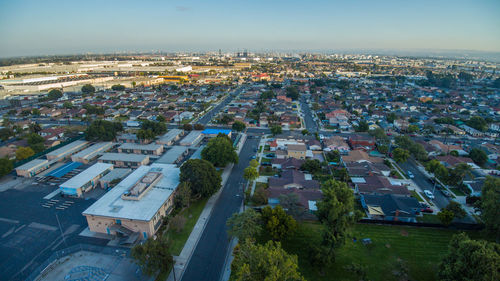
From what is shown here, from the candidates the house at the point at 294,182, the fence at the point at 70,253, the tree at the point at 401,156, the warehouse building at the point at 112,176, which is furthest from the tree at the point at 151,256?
the tree at the point at 401,156

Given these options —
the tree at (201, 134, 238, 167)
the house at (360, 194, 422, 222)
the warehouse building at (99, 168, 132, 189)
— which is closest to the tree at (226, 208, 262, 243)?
the house at (360, 194, 422, 222)

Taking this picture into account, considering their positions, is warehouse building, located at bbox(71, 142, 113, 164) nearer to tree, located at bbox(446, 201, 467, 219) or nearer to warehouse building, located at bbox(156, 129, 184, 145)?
warehouse building, located at bbox(156, 129, 184, 145)

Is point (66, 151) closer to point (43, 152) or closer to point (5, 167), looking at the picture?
point (43, 152)

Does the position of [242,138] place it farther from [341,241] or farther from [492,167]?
[492,167]

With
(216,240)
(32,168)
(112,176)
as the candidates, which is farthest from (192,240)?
(32,168)

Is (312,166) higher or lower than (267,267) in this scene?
lower

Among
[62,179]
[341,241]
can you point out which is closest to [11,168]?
[62,179]
